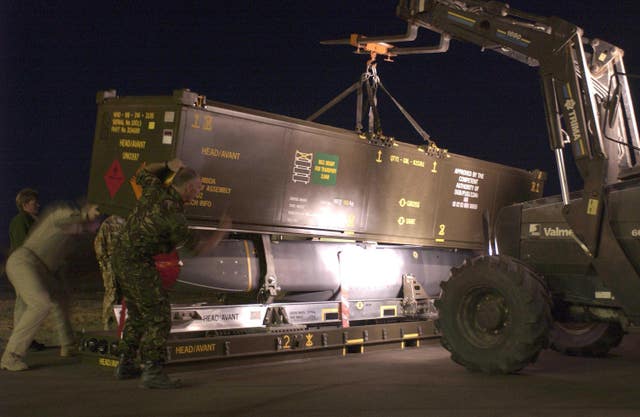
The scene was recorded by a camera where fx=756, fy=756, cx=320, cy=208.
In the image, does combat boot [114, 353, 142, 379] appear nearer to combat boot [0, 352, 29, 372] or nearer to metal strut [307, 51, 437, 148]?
combat boot [0, 352, 29, 372]

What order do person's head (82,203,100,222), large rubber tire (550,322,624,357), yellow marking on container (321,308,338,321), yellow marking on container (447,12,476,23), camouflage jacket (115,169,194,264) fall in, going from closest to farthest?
camouflage jacket (115,169,194,264) < person's head (82,203,100,222) < yellow marking on container (447,12,476,23) < large rubber tire (550,322,624,357) < yellow marking on container (321,308,338,321)

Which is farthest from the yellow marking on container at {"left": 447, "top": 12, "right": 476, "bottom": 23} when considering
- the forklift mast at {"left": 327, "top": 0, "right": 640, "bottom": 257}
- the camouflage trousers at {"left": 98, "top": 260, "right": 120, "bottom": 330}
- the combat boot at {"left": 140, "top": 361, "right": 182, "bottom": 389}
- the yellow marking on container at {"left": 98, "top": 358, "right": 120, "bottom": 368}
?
the yellow marking on container at {"left": 98, "top": 358, "right": 120, "bottom": 368}

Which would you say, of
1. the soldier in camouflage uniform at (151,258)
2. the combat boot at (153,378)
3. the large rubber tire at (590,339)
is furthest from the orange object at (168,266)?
the large rubber tire at (590,339)

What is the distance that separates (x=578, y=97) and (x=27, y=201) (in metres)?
6.90

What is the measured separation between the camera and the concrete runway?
6527mm

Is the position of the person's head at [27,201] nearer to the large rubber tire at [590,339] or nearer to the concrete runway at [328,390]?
the concrete runway at [328,390]

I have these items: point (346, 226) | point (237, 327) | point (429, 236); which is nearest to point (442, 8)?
point (346, 226)

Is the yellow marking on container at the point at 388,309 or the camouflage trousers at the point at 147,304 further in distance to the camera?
the yellow marking on container at the point at 388,309

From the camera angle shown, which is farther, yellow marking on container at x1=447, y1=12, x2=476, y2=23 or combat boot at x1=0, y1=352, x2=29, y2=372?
yellow marking on container at x1=447, y1=12, x2=476, y2=23

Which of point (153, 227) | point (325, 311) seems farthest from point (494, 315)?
point (153, 227)

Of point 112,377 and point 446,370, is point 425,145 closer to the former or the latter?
point 446,370

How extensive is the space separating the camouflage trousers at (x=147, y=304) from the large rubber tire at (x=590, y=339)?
233 inches

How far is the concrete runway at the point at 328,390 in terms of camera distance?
6.53 metres

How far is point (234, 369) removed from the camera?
9.05 meters
